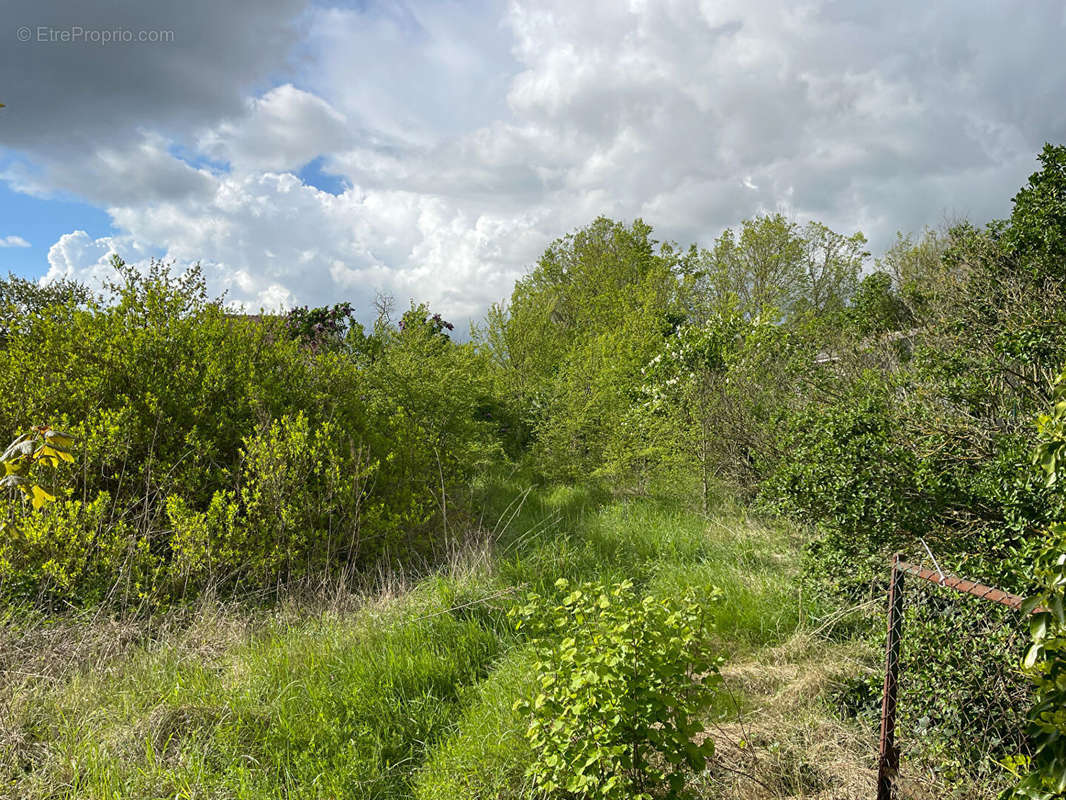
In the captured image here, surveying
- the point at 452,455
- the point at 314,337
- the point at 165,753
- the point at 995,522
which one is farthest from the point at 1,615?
the point at 314,337

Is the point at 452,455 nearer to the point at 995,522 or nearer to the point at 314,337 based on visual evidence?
the point at 314,337

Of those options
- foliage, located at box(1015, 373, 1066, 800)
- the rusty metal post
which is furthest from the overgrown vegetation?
the rusty metal post

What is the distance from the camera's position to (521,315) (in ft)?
46.7

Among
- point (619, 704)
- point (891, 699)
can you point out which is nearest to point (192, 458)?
point (619, 704)

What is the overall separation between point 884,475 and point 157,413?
5505 millimetres

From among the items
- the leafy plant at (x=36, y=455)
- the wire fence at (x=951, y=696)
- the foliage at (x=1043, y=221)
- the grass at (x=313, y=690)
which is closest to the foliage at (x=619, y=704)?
the grass at (x=313, y=690)

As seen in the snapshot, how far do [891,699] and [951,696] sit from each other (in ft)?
1.43

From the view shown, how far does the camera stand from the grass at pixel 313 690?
2.82 m

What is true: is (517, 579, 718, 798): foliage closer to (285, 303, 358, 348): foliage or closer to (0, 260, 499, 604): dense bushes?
(0, 260, 499, 604): dense bushes

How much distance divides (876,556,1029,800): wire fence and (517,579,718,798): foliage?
2.66 ft

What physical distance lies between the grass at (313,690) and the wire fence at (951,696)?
2.46ft

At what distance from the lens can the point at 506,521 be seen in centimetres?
746

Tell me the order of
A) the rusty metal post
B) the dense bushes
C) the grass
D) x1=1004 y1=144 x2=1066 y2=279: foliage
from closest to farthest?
the rusty metal post, the grass, the dense bushes, x1=1004 y1=144 x2=1066 y2=279: foliage

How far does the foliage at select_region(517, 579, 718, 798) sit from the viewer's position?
89.6 inches
